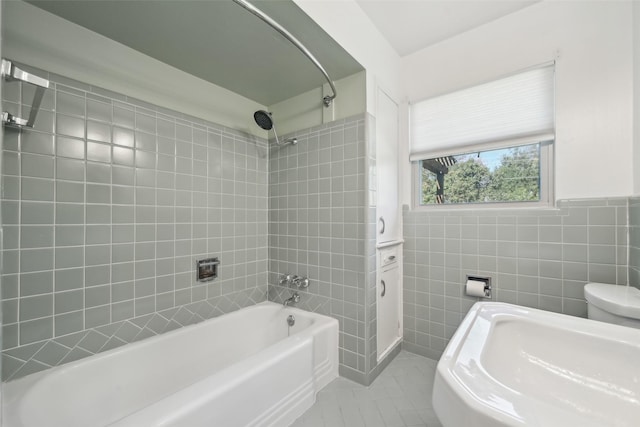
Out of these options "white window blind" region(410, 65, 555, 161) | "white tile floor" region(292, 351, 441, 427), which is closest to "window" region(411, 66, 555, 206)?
"white window blind" region(410, 65, 555, 161)

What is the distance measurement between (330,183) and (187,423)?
147cm

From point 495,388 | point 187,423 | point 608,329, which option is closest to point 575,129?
point 608,329

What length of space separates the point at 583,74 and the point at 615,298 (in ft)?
4.11

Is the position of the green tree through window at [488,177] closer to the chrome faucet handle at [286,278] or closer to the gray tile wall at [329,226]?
the gray tile wall at [329,226]

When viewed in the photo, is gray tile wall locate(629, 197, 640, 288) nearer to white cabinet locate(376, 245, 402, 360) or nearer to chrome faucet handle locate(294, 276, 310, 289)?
white cabinet locate(376, 245, 402, 360)

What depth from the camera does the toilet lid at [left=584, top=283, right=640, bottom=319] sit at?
1.09 metres

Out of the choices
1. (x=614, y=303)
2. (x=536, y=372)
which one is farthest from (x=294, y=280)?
(x=614, y=303)

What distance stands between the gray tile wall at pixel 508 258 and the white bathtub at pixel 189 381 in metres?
0.78

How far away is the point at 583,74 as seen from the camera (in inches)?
57.8

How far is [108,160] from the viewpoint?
1.39 m

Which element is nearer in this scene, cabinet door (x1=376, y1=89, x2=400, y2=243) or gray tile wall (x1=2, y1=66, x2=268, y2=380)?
gray tile wall (x1=2, y1=66, x2=268, y2=380)

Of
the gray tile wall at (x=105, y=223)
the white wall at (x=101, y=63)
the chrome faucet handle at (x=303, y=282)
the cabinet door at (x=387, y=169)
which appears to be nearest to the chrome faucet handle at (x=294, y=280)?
the chrome faucet handle at (x=303, y=282)

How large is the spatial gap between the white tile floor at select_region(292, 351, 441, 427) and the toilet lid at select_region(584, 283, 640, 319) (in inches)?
40.1

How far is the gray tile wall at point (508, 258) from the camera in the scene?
1.43 metres
